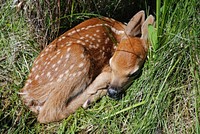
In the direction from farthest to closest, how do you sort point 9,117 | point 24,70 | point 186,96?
point 24,70, point 9,117, point 186,96

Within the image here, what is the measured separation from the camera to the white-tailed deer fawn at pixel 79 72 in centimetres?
442

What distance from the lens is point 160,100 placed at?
418 cm

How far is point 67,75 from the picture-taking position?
443 cm

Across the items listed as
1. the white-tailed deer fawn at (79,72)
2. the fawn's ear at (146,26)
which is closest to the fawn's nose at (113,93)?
the white-tailed deer fawn at (79,72)

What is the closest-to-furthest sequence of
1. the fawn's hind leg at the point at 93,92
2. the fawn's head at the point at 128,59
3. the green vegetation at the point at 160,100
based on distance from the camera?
the green vegetation at the point at 160,100 → the fawn's head at the point at 128,59 → the fawn's hind leg at the point at 93,92

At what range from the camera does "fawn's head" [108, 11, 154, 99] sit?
4383 mm

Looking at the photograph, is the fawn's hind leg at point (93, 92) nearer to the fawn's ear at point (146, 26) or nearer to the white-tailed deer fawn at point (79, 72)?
the white-tailed deer fawn at point (79, 72)

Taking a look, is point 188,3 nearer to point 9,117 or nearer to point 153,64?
point 153,64

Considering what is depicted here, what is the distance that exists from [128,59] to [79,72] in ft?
1.37

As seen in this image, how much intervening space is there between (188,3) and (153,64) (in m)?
0.56

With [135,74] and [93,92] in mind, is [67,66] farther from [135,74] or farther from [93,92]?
[135,74]

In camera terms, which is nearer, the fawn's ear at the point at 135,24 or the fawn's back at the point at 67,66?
the fawn's back at the point at 67,66

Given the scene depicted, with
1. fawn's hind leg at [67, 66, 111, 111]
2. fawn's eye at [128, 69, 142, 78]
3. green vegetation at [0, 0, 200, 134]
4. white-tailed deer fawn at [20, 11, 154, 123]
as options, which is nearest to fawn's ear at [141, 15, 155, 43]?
white-tailed deer fawn at [20, 11, 154, 123]

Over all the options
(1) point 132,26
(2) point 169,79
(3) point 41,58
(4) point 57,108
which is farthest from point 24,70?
(2) point 169,79
